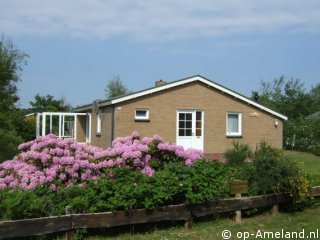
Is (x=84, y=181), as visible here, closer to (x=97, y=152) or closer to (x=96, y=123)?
(x=97, y=152)

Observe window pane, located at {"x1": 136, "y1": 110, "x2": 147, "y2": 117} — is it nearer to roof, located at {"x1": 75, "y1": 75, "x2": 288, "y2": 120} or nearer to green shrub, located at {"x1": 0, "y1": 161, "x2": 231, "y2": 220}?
roof, located at {"x1": 75, "y1": 75, "x2": 288, "y2": 120}

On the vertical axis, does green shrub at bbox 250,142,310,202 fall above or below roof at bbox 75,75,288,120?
below

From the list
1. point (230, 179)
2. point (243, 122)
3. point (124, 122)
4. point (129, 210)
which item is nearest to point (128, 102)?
point (124, 122)

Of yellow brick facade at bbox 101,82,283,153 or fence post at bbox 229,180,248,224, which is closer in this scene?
fence post at bbox 229,180,248,224

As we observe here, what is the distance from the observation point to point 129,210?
7867 millimetres

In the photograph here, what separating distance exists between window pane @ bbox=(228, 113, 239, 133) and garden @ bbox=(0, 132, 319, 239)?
16233 mm

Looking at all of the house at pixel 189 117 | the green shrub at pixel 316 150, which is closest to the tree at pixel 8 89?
the house at pixel 189 117

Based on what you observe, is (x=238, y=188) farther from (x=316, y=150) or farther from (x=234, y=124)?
(x=316, y=150)

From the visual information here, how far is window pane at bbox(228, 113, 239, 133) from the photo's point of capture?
1063 inches

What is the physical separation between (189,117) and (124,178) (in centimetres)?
1780

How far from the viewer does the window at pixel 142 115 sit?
24469 mm

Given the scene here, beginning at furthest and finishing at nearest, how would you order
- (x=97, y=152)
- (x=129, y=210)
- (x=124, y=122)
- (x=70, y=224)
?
(x=124, y=122)
(x=97, y=152)
(x=129, y=210)
(x=70, y=224)

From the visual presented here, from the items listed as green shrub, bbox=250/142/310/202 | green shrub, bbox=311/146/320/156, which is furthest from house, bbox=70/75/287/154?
green shrub, bbox=250/142/310/202

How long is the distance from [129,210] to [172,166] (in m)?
1.42
